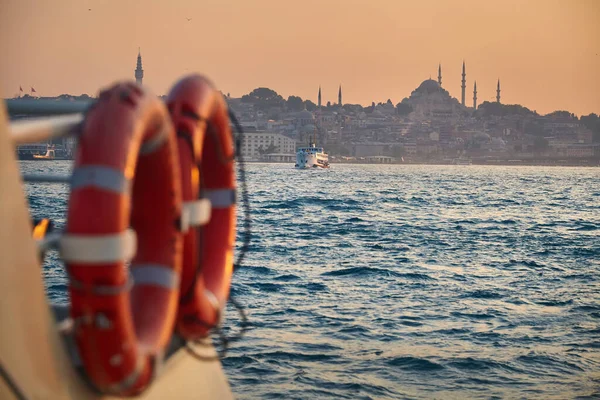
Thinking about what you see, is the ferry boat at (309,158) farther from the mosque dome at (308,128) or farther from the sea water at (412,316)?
the mosque dome at (308,128)

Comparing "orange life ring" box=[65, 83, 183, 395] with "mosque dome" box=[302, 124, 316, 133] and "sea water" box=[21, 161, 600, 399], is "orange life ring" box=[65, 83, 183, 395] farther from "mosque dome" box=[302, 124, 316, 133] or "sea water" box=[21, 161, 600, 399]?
"mosque dome" box=[302, 124, 316, 133]

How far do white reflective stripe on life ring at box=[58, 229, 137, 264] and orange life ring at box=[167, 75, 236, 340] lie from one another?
0.67 metres

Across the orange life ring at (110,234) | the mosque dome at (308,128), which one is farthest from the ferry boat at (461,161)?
the orange life ring at (110,234)

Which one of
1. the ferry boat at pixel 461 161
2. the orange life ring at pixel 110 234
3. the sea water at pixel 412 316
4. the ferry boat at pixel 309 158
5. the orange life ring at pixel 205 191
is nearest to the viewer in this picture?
the orange life ring at pixel 110 234

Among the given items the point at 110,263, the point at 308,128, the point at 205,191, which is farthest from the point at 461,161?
the point at 110,263

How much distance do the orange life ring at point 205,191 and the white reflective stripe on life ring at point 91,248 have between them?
667 millimetres

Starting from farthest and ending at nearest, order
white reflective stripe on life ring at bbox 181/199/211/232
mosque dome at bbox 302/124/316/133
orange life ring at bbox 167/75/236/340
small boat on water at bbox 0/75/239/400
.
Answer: mosque dome at bbox 302/124/316/133 → orange life ring at bbox 167/75/236/340 → white reflective stripe on life ring at bbox 181/199/211/232 → small boat on water at bbox 0/75/239/400

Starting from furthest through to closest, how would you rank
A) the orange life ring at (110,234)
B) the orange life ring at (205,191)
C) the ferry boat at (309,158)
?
the ferry boat at (309,158), the orange life ring at (205,191), the orange life ring at (110,234)

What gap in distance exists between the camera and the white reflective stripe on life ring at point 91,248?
2.29 meters

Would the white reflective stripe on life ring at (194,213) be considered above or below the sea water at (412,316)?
above

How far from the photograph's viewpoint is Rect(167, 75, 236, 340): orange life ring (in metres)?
3.02

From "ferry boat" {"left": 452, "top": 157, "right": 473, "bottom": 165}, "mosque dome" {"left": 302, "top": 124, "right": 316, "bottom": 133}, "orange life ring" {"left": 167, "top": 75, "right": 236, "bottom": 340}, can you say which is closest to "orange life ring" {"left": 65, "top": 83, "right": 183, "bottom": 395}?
"orange life ring" {"left": 167, "top": 75, "right": 236, "bottom": 340}

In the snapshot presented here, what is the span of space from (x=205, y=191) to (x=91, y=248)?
132 centimetres

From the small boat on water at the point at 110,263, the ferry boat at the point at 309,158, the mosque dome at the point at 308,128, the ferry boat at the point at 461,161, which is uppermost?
the mosque dome at the point at 308,128
